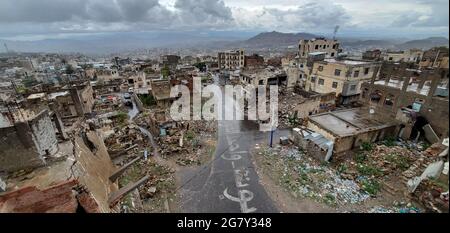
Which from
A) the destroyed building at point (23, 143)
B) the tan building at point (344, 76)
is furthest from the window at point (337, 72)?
the destroyed building at point (23, 143)

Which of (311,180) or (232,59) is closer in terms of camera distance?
(311,180)

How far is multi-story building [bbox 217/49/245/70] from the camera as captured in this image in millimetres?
46156

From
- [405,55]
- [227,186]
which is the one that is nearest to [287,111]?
[227,186]

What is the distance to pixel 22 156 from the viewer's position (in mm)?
6023

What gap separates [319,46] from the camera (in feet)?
124

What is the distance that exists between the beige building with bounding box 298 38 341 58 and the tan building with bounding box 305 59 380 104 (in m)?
15.7

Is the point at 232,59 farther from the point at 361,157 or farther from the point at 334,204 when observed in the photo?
the point at 334,204

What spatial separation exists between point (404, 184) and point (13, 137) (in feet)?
50.3

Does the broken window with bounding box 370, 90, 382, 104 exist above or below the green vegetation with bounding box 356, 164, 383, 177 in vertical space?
above

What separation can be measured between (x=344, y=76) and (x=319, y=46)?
20185 millimetres

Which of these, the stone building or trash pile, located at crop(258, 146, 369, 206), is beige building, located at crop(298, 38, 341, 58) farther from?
trash pile, located at crop(258, 146, 369, 206)

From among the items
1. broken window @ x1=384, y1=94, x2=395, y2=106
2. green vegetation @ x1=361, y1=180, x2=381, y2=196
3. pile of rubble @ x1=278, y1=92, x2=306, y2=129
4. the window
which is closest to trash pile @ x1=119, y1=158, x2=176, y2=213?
green vegetation @ x1=361, y1=180, x2=381, y2=196

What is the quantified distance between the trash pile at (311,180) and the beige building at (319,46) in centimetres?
3027

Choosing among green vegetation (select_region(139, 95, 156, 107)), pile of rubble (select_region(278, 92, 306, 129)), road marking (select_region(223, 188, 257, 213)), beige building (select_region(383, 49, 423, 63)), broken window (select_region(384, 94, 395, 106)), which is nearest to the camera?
road marking (select_region(223, 188, 257, 213))
